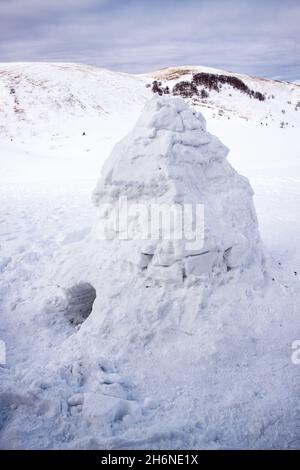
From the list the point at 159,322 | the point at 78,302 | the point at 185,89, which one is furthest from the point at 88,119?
the point at 159,322

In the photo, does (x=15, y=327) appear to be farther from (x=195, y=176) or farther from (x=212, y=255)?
(x=195, y=176)

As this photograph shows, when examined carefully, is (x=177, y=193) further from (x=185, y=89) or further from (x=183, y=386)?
(x=185, y=89)

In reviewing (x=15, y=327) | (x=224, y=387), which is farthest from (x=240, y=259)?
(x=15, y=327)

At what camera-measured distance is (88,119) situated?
75.2ft

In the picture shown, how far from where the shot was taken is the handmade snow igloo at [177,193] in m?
4.49

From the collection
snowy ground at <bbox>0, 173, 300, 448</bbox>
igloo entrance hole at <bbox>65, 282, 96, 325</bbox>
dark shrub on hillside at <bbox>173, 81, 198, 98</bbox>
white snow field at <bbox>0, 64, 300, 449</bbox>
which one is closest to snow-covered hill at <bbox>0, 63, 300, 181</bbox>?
dark shrub on hillside at <bbox>173, 81, 198, 98</bbox>

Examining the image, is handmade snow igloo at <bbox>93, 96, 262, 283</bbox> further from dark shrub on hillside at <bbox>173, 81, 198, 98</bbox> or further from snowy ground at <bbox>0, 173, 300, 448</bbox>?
dark shrub on hillside at <bbox>173, 81, 198, 98</bbox>

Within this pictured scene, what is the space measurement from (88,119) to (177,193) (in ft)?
65.7

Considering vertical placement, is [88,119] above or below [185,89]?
below

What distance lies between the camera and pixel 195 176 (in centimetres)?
499

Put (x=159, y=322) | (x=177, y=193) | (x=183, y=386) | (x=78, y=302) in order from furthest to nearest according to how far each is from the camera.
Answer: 1. (x=78, y=302)
2. (x=177, y=193)
3. (x=159, y=322)
4. (x=183, y=386)

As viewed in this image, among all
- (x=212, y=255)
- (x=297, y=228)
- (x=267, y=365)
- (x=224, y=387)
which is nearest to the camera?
(x=224, y=387)

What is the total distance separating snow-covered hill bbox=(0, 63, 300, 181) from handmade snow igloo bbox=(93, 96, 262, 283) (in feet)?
30.3
